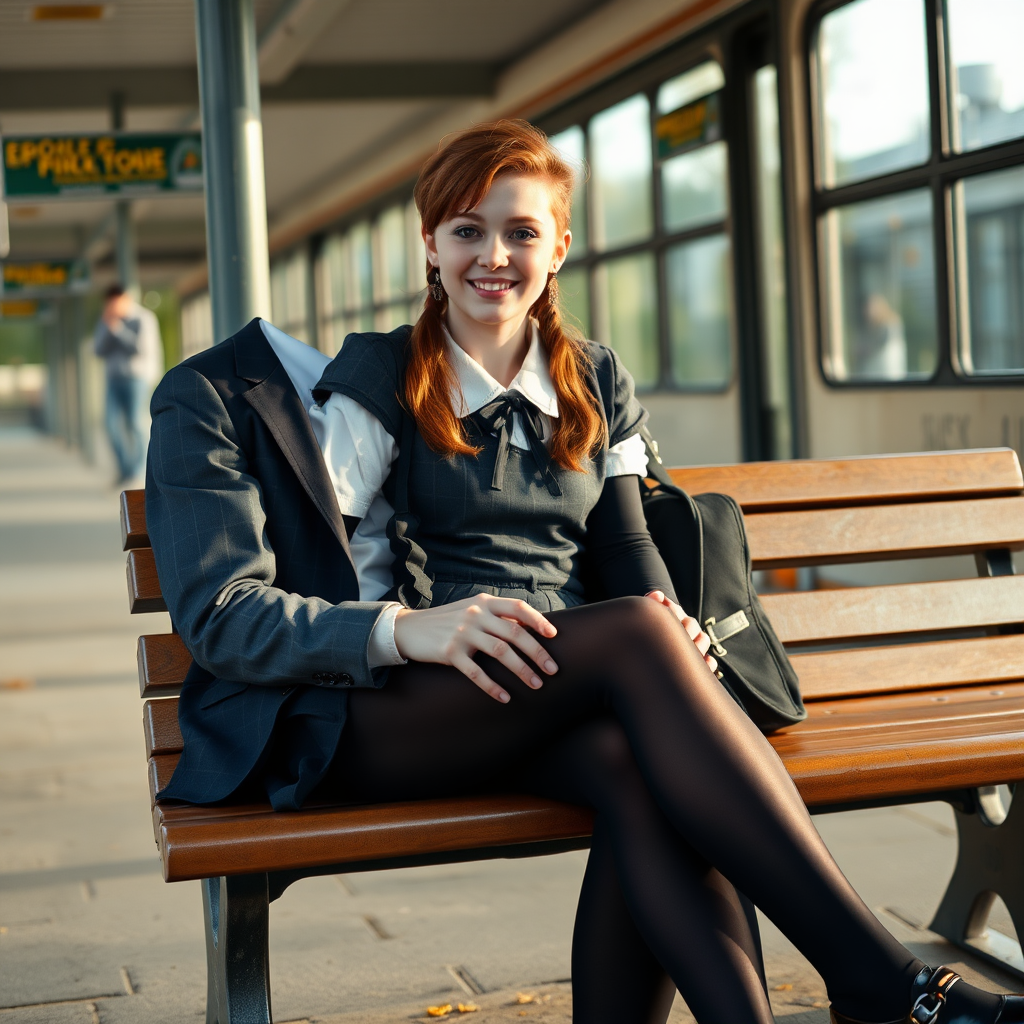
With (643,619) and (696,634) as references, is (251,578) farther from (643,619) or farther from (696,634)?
(696,634)

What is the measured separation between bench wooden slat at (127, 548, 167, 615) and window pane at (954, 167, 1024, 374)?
12.6 feet

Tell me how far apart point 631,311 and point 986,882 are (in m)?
5.98

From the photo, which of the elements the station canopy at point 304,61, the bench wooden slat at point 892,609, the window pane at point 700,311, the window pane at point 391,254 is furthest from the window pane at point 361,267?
the bench wooden slat at point 892,609

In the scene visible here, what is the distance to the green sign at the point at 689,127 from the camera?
722 centimetres

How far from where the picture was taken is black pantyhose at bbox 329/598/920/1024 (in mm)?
1853

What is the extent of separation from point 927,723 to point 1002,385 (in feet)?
10.5

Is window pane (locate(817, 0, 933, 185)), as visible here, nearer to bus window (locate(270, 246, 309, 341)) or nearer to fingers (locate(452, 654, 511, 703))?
fingers (locate(452, 654, 511, 703))

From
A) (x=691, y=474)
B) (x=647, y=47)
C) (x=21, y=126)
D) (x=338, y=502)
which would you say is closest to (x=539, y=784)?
(x=338, y=502)

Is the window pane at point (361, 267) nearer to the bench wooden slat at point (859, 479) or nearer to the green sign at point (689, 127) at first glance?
the green sign at point (689, 127)

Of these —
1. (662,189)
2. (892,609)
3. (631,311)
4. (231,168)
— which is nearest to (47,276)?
(631,311)

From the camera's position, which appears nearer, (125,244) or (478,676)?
(478,676)

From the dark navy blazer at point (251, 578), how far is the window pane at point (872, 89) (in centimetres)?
420

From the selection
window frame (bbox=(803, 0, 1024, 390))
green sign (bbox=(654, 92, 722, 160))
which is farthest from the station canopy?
window frame (bbox=(803, 0, 1024, 390))

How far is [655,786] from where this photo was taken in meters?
1.96
